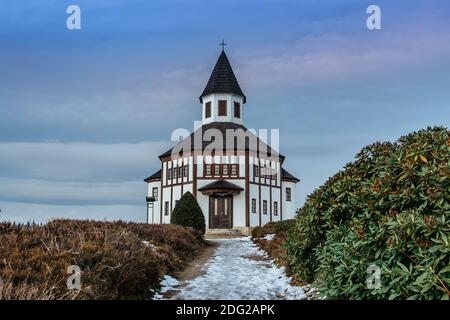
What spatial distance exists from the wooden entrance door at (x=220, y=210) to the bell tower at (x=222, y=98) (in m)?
8.74

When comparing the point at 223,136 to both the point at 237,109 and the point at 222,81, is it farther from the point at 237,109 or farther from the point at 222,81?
the point at 222,81

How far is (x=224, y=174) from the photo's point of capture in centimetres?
3747

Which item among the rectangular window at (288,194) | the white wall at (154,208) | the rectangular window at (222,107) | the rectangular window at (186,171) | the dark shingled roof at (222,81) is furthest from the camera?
the rectangular window at (288,194)

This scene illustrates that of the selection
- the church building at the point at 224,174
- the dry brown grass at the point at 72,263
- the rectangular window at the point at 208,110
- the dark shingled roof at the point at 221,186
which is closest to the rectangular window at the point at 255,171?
the church building at the point at 224,174

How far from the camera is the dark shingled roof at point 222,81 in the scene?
42.9 meters

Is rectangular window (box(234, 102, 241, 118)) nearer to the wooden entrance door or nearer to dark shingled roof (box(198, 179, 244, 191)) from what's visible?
dark shingled roof (box(198, 179, 244, 191))

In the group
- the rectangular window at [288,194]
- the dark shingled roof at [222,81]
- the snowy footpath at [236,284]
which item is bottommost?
the snowy footpath at [236,284]

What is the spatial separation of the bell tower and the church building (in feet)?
0.32

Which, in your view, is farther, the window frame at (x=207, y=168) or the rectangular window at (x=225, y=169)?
the rectangular window at (x=225, y=169)

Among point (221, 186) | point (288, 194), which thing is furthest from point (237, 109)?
point (221, 186)

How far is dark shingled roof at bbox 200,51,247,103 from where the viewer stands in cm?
4288

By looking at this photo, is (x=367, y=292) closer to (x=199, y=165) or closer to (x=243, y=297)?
(x=243, y=297)

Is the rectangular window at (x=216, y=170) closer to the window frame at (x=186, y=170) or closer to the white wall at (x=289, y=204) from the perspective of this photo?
the window frame at (x=186, y=170)
